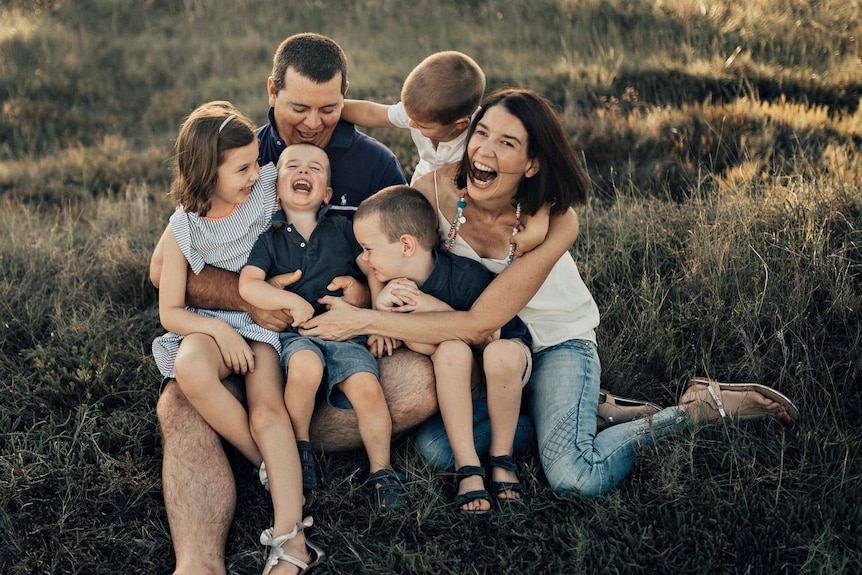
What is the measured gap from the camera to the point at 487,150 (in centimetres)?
365

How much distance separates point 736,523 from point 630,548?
0.46 metres

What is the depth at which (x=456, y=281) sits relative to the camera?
12.9ft

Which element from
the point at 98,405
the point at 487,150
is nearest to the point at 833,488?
the point at 487,150

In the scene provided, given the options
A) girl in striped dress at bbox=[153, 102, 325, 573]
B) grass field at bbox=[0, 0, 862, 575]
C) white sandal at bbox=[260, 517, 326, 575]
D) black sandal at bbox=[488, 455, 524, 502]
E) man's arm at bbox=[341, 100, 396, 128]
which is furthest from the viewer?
man's arm at bbox=[341, 100, 396, 128]

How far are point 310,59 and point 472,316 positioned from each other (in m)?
1.63

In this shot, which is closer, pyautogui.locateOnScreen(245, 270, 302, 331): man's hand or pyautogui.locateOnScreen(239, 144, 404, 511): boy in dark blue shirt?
pyautogui.locateOnScreen(239, 144, 404, 511): boy in dark blue shirt

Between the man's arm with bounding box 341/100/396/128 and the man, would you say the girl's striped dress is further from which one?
the man's arm with bounding box 341/100/396/128

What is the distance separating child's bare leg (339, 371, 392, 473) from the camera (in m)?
3.62

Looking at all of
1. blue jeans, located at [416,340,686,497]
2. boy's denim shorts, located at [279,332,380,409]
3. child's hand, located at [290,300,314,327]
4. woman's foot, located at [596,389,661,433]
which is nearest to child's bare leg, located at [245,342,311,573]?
boy's denim shorts, located at [279,332,380,409]

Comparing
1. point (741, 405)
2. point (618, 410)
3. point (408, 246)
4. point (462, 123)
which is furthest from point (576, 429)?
point (462, 123)

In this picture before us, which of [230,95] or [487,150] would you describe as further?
[230,95]

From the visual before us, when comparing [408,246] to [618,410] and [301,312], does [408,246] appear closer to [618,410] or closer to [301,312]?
[301,312]

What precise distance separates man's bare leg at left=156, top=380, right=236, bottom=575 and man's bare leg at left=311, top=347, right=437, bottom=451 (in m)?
0.49

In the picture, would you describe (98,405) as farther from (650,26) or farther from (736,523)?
(650,26)
